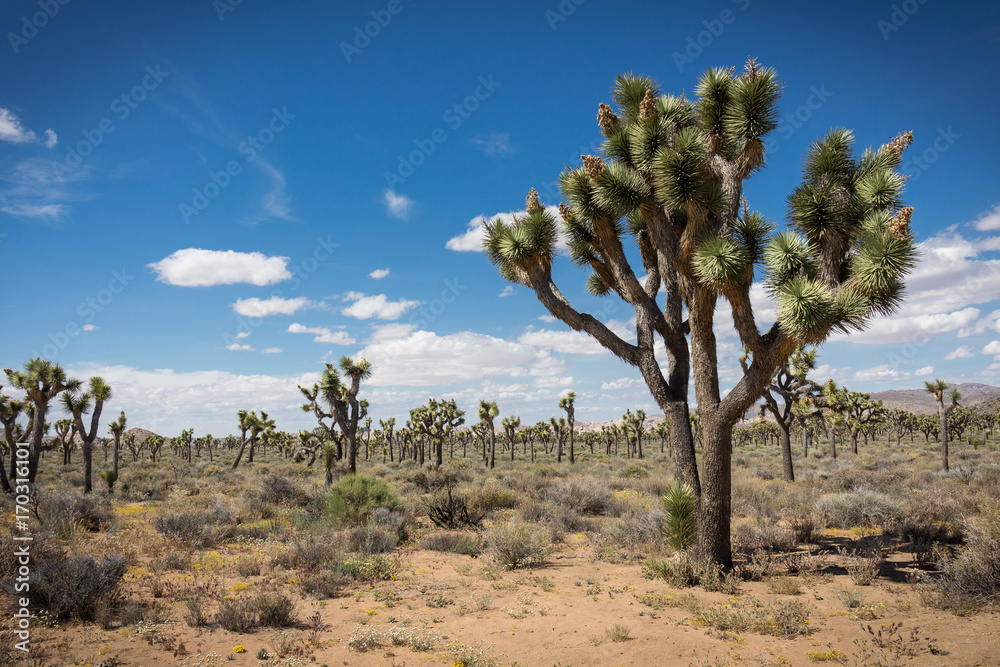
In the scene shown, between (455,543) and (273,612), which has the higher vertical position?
(273,612)

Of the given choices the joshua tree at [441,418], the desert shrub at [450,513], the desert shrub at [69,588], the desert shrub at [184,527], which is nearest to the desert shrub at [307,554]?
the desert shrub at [184,527]

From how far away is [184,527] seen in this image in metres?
11.7

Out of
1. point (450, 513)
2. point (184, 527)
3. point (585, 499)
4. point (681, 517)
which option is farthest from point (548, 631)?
point (184, 527)

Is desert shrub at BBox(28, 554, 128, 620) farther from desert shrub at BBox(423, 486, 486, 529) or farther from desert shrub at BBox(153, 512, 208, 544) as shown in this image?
desert shrub at BBox(423, 486, 486, 529)

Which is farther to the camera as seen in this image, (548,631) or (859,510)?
(859,510)

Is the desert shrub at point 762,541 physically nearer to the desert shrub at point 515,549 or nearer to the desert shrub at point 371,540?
the desert shrub at point 515,549

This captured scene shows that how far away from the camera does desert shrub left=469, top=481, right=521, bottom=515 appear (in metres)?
15.7

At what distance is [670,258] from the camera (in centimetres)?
895

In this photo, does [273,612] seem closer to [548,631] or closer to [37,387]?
[548,631]

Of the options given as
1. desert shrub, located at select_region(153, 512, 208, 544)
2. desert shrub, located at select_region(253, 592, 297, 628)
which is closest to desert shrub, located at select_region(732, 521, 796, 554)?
desert shrub, located at select_region(253, 592, 297, 628)

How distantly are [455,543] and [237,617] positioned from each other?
5.53 meters

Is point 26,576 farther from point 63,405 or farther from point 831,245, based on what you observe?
point 63,405

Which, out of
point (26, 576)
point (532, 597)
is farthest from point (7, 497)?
point (532, 597)

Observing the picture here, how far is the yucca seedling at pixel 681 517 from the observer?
8484 millimetres
